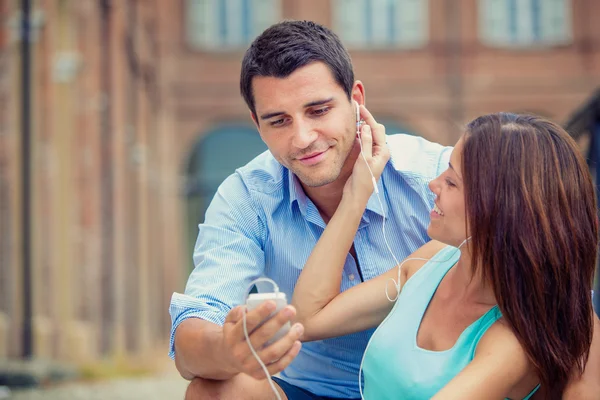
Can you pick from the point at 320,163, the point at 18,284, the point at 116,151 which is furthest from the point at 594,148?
the point at 116,151

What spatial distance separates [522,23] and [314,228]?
1618cm

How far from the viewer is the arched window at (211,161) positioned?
58.5ft

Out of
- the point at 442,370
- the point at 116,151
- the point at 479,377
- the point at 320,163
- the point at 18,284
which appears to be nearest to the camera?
the point at 479,377

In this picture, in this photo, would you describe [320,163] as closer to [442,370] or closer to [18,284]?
[442,370]

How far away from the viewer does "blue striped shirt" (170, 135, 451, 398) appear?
9.94 feet

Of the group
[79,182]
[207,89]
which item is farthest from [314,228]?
[207,89]

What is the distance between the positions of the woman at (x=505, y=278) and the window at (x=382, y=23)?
15702 millimetres

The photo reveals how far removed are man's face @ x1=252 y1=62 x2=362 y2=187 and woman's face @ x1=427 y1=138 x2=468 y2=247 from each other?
53cm

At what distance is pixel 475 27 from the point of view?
60.0ft

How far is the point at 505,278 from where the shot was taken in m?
2.29

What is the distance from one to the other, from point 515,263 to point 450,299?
0.99 ft

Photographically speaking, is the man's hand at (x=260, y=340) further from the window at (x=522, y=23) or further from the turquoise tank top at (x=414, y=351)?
the window at (x=522, y=23)

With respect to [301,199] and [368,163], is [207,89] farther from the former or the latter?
[368,163]

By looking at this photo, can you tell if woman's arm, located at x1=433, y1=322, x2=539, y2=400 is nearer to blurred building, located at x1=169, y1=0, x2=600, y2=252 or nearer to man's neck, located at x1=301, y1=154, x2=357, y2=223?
man's neck, located at x1=301, y1=154, x2=357, y2=223
